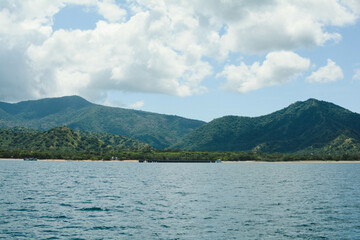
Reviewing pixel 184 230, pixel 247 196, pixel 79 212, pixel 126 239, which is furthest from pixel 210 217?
pixel 247 196

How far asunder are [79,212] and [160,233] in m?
22.7

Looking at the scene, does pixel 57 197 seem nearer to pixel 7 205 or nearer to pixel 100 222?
pixel 7 205

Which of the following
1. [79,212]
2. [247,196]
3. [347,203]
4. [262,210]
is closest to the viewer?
[79,212]

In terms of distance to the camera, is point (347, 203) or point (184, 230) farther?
point (347, 203)

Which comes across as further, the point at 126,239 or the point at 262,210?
the point at 262,210

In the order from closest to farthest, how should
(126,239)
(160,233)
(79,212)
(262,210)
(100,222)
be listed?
1. (126,239)
2. (160,233)
3. (100,222)
4. (79,212)
5. (262,210)

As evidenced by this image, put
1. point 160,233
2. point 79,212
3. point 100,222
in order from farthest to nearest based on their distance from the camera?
point 79,212
point 100,222
point 160,233

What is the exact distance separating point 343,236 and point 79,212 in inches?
1777

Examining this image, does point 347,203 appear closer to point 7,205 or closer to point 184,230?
point 184,230

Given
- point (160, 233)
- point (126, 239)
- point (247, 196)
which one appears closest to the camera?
point (126, 239)

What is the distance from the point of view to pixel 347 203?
83.7 meters

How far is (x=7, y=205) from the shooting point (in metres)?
73.8

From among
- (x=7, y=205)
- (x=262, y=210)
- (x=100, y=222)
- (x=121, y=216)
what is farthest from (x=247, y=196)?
(x=7, y=205)

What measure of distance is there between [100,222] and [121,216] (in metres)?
6.01
